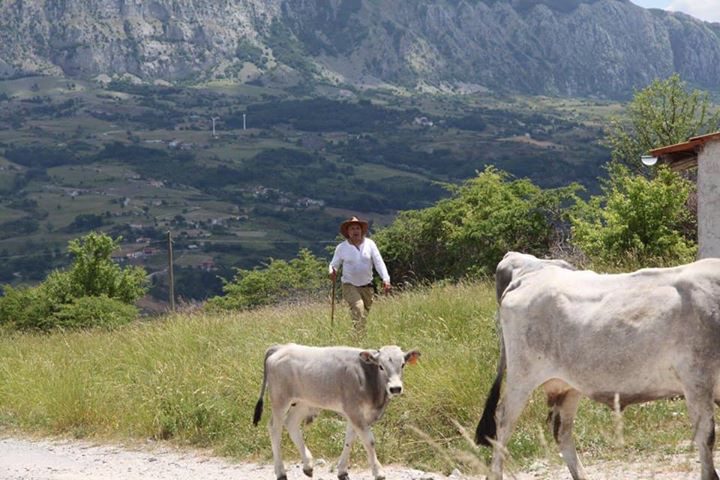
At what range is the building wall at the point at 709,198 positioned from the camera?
15703mm

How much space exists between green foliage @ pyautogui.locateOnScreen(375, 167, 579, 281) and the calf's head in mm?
25352

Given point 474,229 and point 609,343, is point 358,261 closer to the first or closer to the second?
point 609,343

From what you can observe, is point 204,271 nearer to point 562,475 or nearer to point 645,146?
point 645,146

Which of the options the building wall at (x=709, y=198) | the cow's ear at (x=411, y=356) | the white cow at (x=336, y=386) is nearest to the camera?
the white cow at (x=336, y=386)

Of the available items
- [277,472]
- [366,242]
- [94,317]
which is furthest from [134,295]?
[277,472]

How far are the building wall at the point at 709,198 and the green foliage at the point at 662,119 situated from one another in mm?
26426

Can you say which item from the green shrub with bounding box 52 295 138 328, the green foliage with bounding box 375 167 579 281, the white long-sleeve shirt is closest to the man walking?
the white long-sleeve shirt

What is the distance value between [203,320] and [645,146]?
30.5 meters

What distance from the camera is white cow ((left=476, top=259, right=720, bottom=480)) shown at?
6.72 m

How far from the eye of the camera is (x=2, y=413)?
14156 mm

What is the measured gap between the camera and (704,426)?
262 inches

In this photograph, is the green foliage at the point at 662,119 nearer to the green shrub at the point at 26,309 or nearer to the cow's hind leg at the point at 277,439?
the green shrub at the point at 26,309

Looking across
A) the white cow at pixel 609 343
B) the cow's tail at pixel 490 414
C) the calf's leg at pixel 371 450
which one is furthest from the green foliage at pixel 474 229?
the white cow at pixel 609 343

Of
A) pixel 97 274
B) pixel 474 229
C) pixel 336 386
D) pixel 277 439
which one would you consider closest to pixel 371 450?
pixel 336 386
